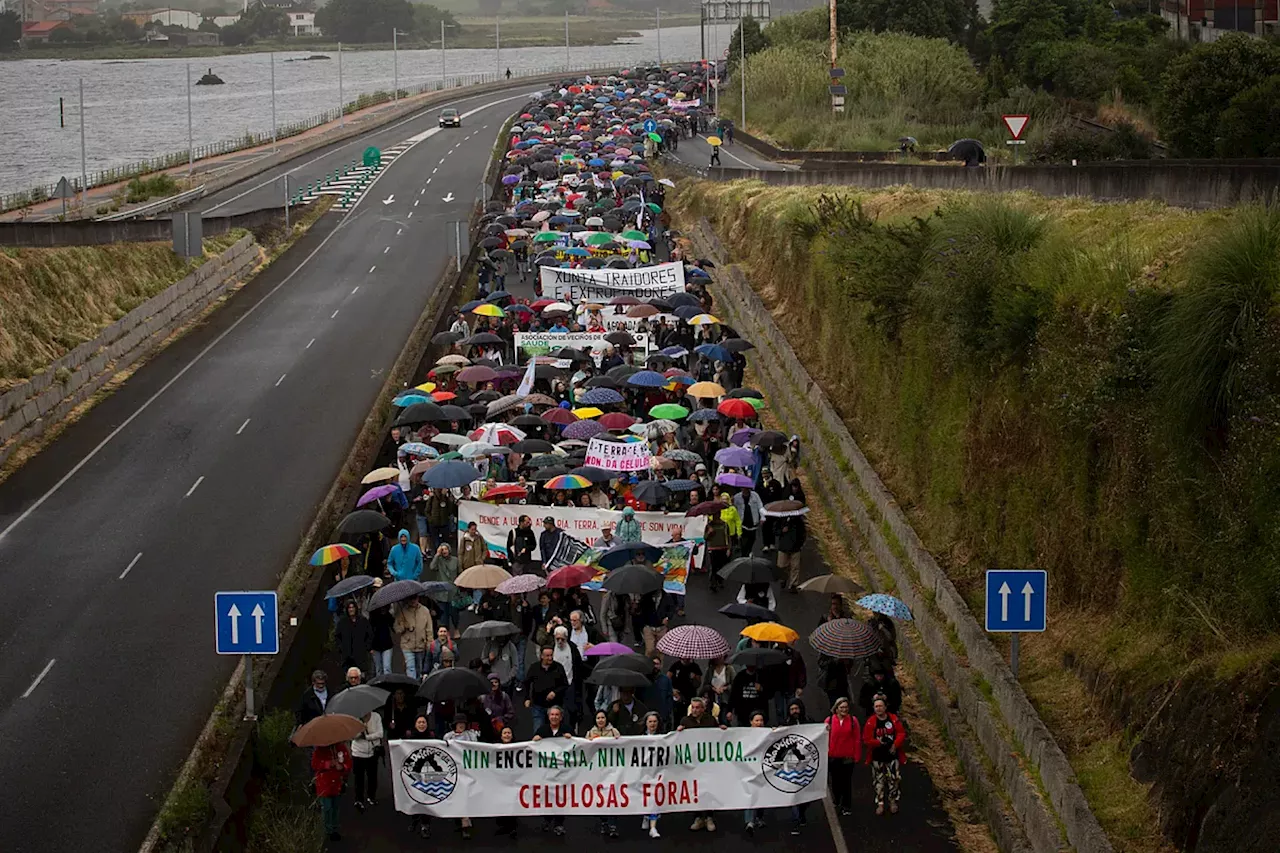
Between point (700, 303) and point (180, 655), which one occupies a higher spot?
point (700, 303)

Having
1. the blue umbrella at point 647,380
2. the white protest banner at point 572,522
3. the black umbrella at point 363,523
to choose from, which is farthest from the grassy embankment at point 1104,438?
the black umbrella at point 363,523

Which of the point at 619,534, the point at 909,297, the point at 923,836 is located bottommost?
the point at 923,836

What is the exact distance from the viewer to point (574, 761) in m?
16.9

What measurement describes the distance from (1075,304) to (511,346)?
19.7m

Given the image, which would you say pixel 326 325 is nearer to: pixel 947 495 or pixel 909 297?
pixel 909 297

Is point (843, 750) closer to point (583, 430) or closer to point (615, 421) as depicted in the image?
point (583, 430)

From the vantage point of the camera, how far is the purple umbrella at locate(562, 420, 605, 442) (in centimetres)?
2834

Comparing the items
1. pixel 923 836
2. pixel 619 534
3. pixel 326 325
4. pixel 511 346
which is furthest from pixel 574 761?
pixel 326 325

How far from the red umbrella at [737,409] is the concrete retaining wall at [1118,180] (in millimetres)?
7066

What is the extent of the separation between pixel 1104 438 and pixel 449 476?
1009cm

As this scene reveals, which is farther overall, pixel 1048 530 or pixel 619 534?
pixel 619 534

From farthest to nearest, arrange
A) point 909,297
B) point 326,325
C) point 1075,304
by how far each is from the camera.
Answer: point 326,325, point 909,297, point 1075,304

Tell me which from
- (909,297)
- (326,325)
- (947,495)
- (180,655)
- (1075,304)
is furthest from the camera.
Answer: (326,325)

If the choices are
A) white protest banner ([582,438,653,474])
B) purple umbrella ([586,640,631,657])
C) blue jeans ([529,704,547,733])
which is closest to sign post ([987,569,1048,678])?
purple umbrella ([586,640,631,657])
